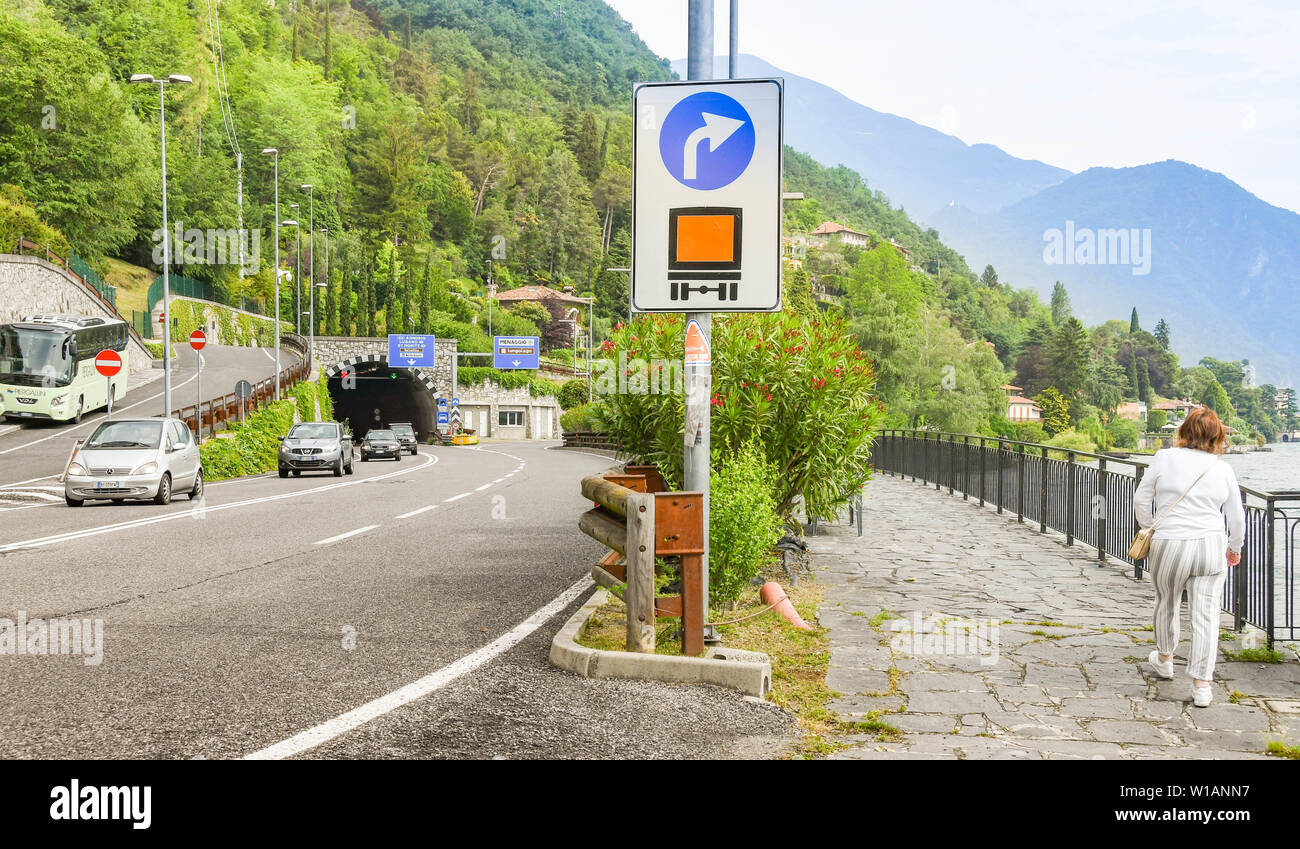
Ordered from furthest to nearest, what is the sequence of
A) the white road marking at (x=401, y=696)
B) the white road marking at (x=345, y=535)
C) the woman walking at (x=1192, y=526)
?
the white road marking at (x=345, y=535) < the woman walking at (x=1192, y=526) < the white road marking at (x=401, y=696)

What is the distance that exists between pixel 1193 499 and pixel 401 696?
4457 mm

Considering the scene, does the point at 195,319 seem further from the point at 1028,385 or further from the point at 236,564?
the point at 1028,385

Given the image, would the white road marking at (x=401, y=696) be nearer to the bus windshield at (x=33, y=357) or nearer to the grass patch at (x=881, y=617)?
the grass patch at (x=881, y=617)

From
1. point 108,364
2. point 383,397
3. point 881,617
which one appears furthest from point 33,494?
point 383,397

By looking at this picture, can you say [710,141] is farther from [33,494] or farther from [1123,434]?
[1123,434]

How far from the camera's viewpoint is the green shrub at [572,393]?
3401 inches

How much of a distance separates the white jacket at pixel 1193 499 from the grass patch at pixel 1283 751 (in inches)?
58.3

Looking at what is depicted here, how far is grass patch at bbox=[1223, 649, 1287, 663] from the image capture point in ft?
22.1

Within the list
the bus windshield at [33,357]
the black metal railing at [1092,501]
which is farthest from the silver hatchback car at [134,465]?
the bus windshield at [33,357]

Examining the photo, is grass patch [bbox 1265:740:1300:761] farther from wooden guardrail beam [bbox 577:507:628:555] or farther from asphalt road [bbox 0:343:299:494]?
asphalt road [bbox 0:343:299:494]

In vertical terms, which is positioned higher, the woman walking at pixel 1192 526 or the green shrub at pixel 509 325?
the green shrub at pixel 509 325

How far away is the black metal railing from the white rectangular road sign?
161 inches

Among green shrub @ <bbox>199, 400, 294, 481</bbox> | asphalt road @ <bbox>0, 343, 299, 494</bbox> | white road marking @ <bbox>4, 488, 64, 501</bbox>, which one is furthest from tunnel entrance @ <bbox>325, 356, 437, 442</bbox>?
white road marking @ <bbox>4, 488, 64, 501</bbox>

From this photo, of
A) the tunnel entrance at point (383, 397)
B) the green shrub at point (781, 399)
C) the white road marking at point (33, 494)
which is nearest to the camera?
the green shrub at point (781, 399)
